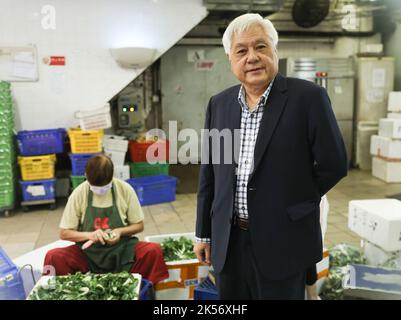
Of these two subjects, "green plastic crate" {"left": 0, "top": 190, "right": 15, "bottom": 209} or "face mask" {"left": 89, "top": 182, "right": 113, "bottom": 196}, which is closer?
"face mask" {"left": 89, "top": 182, "right": 113, "bottom": 196}

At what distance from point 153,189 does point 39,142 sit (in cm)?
146

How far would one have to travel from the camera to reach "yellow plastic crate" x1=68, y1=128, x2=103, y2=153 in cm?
500

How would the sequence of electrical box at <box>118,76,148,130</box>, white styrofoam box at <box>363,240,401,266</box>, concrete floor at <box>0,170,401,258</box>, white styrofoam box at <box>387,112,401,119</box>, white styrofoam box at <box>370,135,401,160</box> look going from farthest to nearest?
electrical box at <box>118,76,148,130</box>, white styrofoam box at <box>387,112,401,119</box>, white styrofoam box at <box>370,135,401,160</box>, concrete floor at <box>0,170,401,258</box>, white styrofoam box at <box>363,240,401,266</box>

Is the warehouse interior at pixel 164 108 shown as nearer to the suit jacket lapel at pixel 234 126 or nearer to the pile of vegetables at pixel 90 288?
the pile of vegetables at pixel 90 288

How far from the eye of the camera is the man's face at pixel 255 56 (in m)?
1.56

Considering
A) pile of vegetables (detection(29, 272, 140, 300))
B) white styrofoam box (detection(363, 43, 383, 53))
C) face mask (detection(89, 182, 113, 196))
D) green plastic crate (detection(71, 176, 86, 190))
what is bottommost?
pile of vegetables (detection(29, 272, 140, 300))

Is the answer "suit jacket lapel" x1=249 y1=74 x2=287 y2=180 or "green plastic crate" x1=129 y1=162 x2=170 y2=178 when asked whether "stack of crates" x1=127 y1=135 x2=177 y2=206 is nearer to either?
"green plastic crate" x1=129 y1=162 x2=170 y2=178

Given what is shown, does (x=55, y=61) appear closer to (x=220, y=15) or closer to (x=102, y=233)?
(x=220, y=15)

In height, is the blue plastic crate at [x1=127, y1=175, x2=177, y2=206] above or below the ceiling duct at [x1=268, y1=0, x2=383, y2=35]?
below

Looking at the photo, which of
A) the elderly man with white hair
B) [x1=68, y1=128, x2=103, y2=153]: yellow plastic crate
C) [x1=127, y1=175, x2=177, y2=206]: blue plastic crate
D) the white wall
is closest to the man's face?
the elderly man with white hair

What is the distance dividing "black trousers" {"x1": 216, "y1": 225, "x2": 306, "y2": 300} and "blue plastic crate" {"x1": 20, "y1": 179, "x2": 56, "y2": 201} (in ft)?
12.4

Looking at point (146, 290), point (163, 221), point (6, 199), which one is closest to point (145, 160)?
point (163, 221)

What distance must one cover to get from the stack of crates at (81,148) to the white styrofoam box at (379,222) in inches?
120
